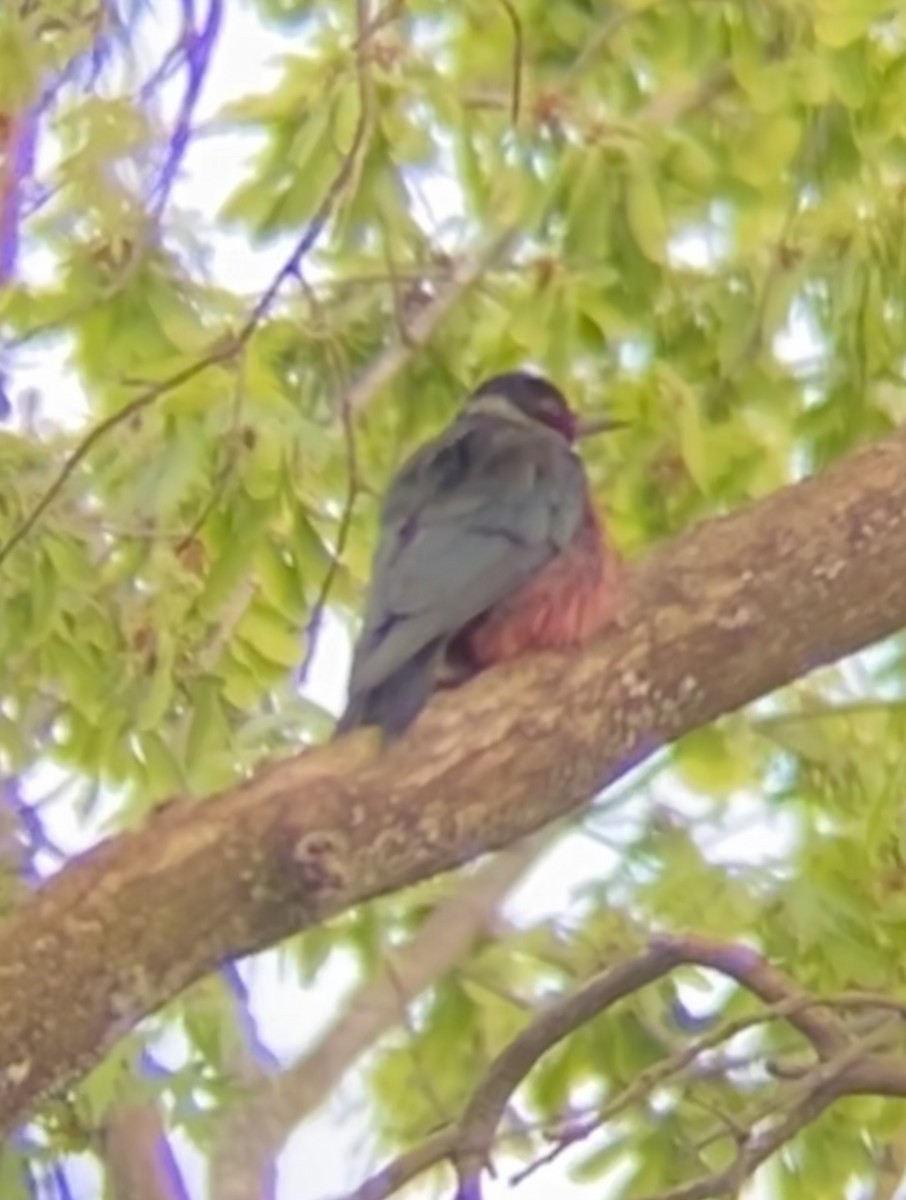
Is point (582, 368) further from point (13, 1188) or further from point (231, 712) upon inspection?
point (13, 1188)

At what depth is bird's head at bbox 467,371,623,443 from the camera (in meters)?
3.45

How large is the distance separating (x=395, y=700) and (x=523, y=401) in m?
1.04

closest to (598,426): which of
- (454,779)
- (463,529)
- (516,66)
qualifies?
(463,529)

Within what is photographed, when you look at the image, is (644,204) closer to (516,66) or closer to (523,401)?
(516,66)

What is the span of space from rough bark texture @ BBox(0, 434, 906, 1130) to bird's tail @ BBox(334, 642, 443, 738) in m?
0.03

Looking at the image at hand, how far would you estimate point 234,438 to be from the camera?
9.48 feet

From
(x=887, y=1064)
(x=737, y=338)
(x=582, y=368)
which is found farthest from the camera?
(x=582, y=368)

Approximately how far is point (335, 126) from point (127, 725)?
864 millimetres

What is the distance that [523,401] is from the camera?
11.5ft

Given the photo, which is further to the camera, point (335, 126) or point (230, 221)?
point (230, 221)

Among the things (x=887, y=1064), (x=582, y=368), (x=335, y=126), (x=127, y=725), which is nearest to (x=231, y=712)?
(x=127, y=725)

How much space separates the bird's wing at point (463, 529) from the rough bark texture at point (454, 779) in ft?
1.34

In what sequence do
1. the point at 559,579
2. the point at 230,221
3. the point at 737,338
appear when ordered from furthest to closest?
the point at 737,338
the point at 230,221
the point at 559,579

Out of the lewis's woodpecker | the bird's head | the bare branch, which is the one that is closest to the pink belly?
the lewis's woodpecker
